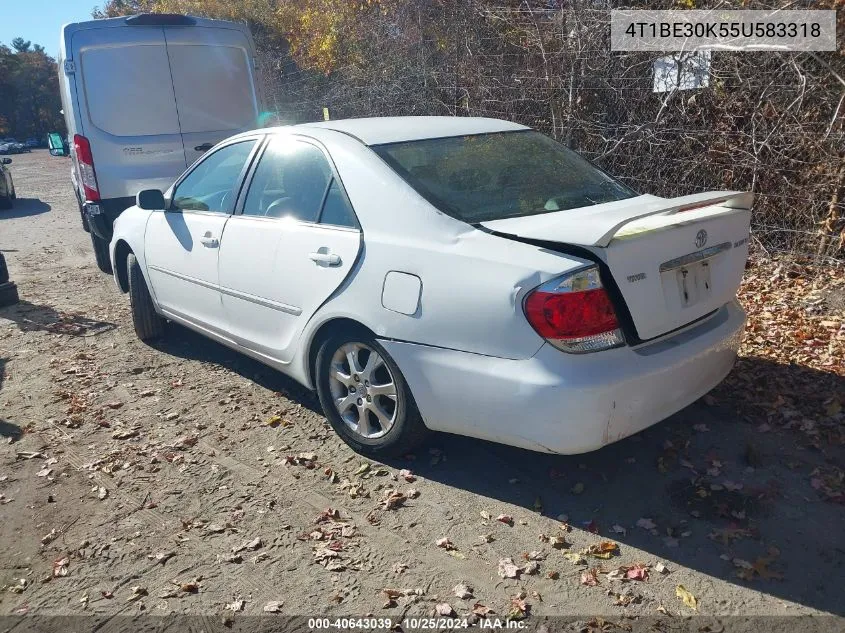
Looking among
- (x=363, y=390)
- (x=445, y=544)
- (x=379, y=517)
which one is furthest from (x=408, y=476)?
(x=445, y=544)

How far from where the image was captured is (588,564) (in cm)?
313

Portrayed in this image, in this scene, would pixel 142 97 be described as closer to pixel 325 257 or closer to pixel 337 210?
pixel 337 210

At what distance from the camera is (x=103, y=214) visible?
8.30 m

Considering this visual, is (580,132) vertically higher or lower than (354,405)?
higher

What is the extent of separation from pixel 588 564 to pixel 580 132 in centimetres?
642

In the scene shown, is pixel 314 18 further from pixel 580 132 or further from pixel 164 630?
pixel 164 630

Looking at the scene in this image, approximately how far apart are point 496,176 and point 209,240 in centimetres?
205

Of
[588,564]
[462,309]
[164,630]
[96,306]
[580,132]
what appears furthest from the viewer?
[580,132]

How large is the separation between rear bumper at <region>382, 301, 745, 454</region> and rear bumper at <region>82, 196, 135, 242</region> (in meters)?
5.77

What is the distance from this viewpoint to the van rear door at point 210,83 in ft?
28.2

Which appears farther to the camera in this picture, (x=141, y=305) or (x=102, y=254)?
(x=102, y=254)

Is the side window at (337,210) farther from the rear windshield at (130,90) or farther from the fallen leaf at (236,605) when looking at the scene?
the rear windshield at (130,90)

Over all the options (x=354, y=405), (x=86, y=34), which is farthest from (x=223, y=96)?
(x=354, y=405)

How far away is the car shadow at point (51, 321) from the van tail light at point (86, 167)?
4.52 feet
